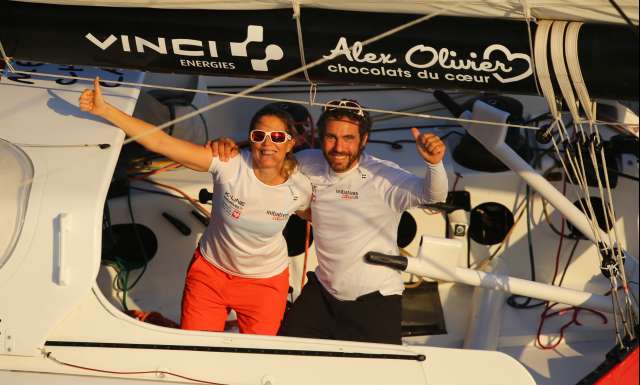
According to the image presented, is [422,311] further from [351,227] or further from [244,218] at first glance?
[244,218]

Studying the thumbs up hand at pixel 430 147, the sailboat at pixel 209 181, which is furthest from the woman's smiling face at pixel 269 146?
the thumbs up hand at pixel 430 147

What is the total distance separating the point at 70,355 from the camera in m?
2.98

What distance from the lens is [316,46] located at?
8.98 ft

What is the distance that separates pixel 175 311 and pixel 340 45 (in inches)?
79.2

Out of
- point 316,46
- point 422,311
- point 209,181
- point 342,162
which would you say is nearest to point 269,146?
point 342,162

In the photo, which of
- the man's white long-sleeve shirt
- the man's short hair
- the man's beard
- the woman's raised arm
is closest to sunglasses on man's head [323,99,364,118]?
the man's short hair

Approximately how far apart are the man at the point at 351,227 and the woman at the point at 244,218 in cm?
8

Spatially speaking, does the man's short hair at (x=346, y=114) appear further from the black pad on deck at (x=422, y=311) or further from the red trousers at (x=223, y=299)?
the black pad on deck at (x=422, y=311)

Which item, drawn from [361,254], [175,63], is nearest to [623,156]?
[361,254]

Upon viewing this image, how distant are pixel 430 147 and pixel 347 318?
823mm

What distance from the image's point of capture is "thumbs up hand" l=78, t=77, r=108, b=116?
9.96 feet

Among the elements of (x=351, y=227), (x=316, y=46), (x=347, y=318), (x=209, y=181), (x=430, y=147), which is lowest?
(x=347, y=318)

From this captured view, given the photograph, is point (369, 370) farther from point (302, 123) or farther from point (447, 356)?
point (302, 123)

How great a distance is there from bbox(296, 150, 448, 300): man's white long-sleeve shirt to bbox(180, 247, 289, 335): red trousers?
258 millimetres
